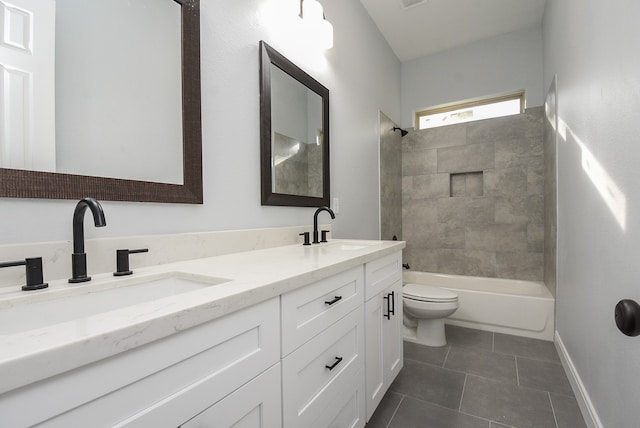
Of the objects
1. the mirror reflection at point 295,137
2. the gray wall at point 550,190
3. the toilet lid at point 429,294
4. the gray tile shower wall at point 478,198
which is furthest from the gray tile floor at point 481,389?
the mirror reflection at point 295,137

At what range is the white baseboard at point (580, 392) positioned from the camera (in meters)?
1.33

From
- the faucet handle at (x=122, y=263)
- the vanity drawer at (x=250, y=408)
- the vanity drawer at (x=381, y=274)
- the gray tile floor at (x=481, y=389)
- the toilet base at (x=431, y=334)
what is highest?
the faucet handle at (x=122, y=263)

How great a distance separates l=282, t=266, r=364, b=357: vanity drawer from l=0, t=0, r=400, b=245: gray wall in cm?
56

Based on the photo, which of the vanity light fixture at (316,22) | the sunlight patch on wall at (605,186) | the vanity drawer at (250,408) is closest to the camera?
the vanity drawer at (250,408)

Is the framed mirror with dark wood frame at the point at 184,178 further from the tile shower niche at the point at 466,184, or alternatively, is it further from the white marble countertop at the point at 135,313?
the tile shower niche at the point at 466,184

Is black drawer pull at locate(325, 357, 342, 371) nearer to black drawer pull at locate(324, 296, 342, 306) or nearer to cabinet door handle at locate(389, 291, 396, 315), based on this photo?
black drawer pull at locate(324, 296, 342, 306)

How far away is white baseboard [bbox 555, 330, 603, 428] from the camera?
133 cm

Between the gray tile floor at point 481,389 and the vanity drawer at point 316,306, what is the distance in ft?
2.56

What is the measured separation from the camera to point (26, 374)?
34 centimetres

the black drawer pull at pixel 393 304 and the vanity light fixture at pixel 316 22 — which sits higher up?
the vanity light fixture at pixel 316 22

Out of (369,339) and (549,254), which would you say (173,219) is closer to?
(369,339)

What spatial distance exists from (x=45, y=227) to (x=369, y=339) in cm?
121

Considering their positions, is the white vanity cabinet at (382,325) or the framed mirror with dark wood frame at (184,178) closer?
the framed mirror with dark wood frame at (184,178)

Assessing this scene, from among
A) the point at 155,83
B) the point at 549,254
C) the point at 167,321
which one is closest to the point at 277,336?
the point at 167,321
